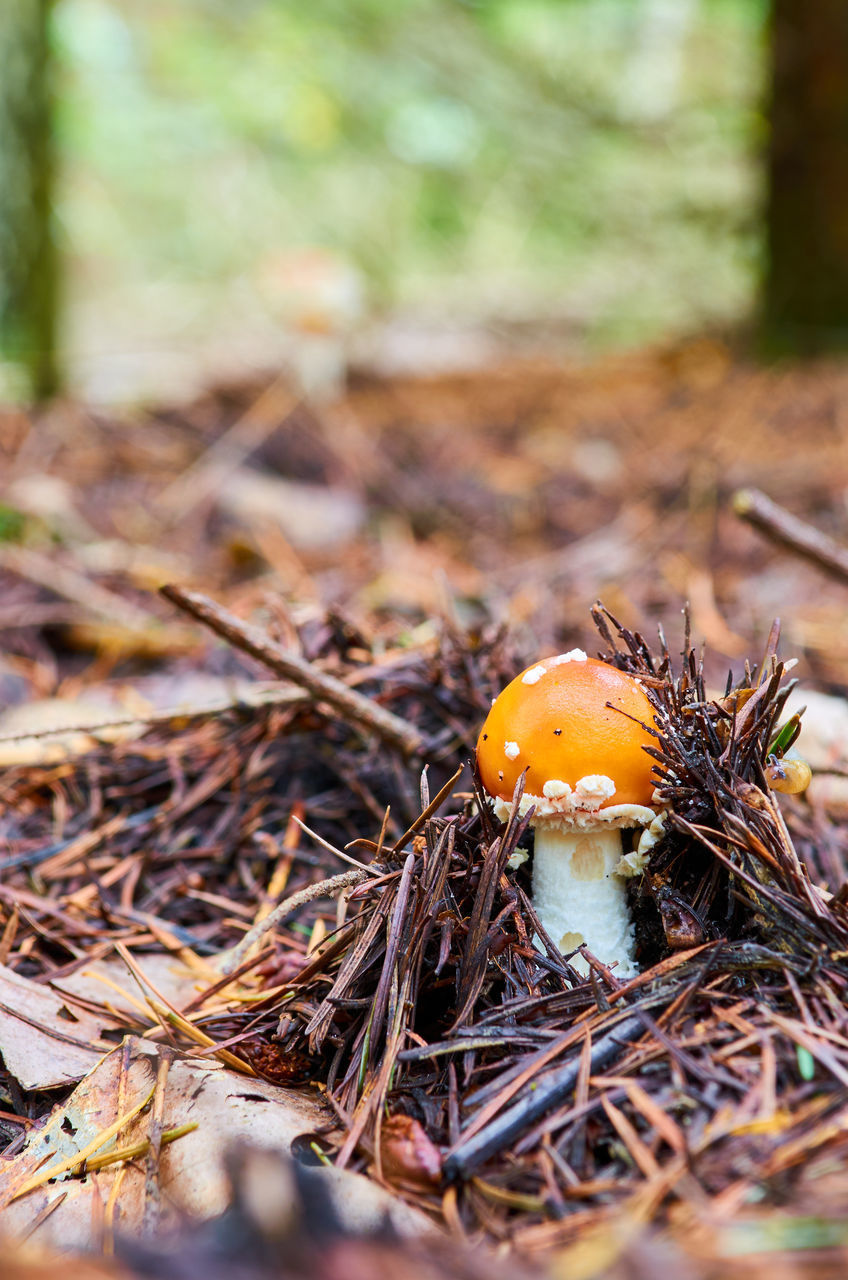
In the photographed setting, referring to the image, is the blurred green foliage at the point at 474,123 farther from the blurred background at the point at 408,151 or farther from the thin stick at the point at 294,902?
the thin stick at the point at 294,902

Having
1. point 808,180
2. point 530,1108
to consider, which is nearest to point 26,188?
point 808,180

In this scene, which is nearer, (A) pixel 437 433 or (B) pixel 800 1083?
(B) pixel 800 1083

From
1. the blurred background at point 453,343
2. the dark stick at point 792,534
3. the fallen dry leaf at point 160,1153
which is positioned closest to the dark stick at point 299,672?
the blurred background at point 453,343

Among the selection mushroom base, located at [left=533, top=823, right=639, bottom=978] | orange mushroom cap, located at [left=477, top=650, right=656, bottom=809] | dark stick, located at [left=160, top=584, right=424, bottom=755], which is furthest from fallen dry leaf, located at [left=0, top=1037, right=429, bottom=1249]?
dark stick, located at [left=160, top=584, right=424, bottom=755]

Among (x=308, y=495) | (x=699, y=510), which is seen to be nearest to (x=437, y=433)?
(x=308, y=495)

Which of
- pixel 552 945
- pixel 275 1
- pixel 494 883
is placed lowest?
pixel 552 945

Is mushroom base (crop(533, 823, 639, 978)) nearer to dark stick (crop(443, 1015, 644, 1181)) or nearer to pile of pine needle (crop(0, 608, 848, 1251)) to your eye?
pile of pine needle (crop(0, 608, 848, 1251))

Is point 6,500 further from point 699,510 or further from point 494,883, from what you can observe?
point 494,883

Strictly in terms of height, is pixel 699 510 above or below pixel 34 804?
above
